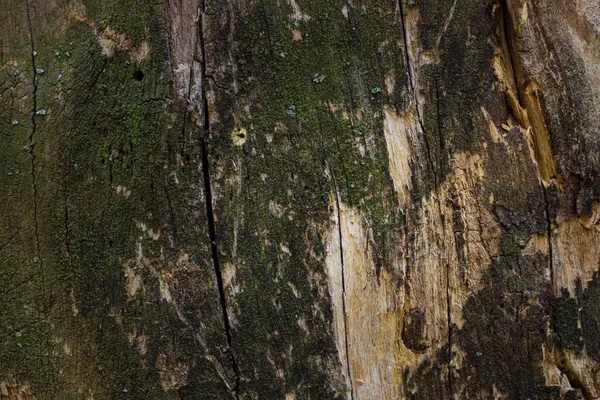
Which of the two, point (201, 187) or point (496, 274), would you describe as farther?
point (496, 274)

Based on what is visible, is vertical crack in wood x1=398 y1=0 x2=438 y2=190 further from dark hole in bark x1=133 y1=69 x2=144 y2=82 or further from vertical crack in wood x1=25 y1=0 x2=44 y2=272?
vertical crack in wood x1=25 y1=0 x2=44 y2=272

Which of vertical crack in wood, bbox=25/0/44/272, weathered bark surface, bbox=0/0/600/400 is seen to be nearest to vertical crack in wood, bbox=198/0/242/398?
weathered bark surface, bbox=0/0/600/400

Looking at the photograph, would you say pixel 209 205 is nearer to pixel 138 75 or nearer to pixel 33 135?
pixel 138 75

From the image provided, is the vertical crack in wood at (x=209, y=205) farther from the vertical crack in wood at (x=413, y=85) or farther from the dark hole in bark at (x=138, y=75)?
the vertical crack in wood at (x=413, y=85)

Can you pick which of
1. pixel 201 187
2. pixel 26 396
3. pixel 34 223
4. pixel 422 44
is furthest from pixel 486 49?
pixel 26 396

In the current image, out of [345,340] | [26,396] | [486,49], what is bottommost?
[26,396]

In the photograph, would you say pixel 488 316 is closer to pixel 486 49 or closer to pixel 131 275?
pixel 486 49

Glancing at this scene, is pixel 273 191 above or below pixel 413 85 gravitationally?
below

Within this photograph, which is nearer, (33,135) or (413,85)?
(33,135)

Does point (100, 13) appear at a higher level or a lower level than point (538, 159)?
higher

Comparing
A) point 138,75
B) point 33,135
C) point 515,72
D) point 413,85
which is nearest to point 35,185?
point 33,135
